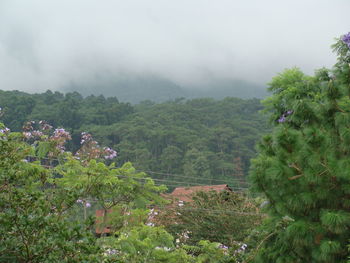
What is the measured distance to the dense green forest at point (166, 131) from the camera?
128ft

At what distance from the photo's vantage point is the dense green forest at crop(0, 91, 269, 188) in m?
39.1

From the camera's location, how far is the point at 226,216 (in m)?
12.2

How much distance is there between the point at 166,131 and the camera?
4462cm

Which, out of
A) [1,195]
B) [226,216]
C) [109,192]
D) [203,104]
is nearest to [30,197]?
[1,195]

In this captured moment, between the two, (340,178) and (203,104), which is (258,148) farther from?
(203,104)

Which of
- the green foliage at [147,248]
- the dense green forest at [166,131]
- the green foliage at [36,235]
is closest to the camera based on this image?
the green foliage at [36,235]

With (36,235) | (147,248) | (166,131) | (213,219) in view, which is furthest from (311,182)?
(166,131)

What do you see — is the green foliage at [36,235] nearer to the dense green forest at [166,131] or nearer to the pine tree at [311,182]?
the pine tree at [311,182]

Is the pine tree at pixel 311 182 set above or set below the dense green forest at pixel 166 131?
below

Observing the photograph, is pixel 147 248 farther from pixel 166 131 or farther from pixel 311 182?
pixel 166 131

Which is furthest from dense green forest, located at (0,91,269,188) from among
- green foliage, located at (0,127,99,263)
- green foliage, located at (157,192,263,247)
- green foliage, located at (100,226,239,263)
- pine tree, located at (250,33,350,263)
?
green foliage, located at (0,127,99,263)

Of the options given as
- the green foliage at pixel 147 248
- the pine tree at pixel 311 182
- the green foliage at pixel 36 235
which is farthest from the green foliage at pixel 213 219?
the green foliage at pixel 36 235

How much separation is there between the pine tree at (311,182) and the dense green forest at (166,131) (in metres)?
30.0

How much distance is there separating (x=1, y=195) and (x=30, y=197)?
0.82ft
